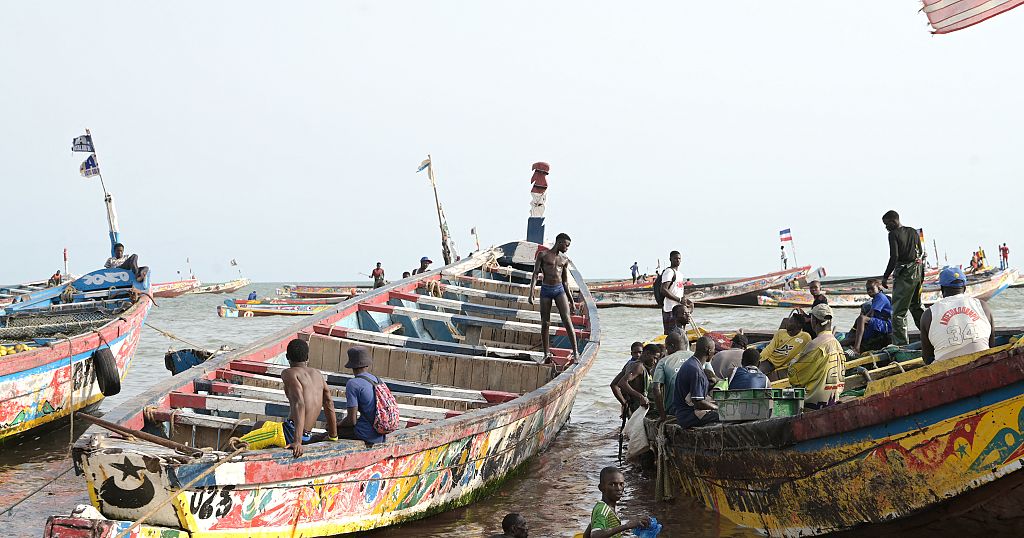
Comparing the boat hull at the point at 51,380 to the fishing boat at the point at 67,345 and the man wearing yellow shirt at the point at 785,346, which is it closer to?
the fishing boat at the point at 67,345

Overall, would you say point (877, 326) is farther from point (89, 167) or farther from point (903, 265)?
point (89, 167)

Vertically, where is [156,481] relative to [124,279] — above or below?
below

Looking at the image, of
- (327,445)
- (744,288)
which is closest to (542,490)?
(327,445)

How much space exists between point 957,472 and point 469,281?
10.5m

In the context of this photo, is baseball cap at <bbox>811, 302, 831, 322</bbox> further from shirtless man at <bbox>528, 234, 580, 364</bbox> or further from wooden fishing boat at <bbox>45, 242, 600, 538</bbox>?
shirtless man at <bbox>528, 234, 580, 364</bbox>

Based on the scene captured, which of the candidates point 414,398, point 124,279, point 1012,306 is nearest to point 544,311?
point 414,398

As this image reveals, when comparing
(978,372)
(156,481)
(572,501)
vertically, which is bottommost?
(572,501)

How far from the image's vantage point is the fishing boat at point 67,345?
10266 millimetres

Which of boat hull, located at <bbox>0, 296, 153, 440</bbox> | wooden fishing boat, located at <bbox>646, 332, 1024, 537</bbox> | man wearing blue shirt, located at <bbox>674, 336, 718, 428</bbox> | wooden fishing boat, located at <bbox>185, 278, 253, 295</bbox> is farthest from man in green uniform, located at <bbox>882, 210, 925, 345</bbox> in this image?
wooden fishing boat, located at <bbox>185, 278, 253, 295</bbox>

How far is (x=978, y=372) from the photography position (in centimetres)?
491

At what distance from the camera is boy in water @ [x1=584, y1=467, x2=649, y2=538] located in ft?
17.3

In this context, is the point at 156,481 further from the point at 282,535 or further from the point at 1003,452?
the point at 1003,452

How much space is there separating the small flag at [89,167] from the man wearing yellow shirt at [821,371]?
1637cm

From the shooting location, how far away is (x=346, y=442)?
20.0 ft
